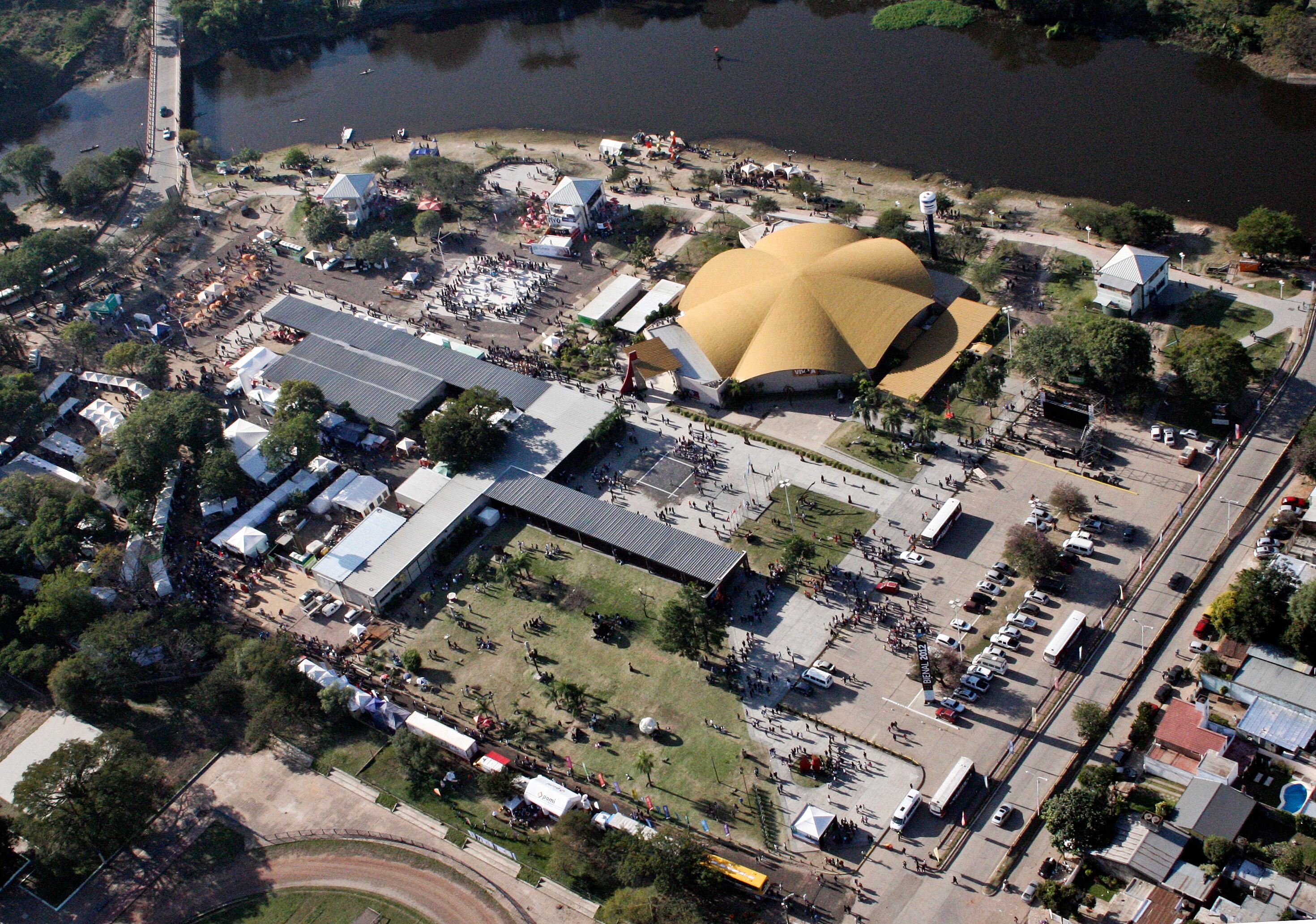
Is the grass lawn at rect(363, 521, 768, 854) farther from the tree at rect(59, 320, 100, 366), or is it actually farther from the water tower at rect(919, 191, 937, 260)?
the tree at rect(59, 320, 100, 366)

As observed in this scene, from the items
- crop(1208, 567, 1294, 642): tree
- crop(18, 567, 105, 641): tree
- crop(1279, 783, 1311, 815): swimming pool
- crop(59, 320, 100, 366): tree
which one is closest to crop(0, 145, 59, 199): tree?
crop(59, 320, 100, 366): tree

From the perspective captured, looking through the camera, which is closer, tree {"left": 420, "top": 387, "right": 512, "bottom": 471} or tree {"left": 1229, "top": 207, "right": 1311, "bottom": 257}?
tree {"left": 420, "top": 387, "right": 512, "bottom": 471}

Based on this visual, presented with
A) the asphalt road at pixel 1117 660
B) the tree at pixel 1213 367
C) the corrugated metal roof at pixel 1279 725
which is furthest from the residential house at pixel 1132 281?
the corrugated metal roof at pixel 1279 725

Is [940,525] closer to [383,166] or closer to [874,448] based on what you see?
[874,448]

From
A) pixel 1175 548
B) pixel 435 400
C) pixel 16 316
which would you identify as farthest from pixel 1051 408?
pixel 16 316

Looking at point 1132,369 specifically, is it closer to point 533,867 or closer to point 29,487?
point 533,867

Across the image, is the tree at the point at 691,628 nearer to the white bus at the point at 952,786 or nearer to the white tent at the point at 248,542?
the white bus at the point at 952,786

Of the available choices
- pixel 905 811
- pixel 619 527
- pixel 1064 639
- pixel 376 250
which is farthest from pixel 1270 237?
pixel 376 250
